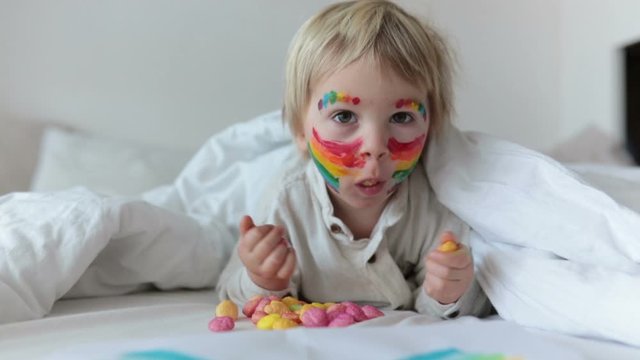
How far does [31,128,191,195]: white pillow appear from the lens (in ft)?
4.32

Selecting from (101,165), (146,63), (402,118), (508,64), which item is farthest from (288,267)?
(508,64)

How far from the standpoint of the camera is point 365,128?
819mm

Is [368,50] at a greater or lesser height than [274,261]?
greater

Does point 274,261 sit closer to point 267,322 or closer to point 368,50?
point 267,322

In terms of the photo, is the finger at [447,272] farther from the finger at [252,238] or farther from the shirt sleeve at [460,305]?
the finger at [252,238]

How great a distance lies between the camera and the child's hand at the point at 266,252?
817 millimetres

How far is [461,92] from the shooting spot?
73.4 inches

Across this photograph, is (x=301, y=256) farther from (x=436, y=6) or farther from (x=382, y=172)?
(x=436, y=6)

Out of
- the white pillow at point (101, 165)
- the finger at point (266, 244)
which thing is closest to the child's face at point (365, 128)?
the finger at point (266, 244)

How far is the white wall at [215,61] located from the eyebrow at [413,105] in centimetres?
83

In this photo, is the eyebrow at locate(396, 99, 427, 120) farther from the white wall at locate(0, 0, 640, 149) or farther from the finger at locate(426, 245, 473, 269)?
the white wall at locate(0, 0, 640, 149)

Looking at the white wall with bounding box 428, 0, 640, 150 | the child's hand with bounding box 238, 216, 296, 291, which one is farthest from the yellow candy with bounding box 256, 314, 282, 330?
the white wall with bounding box 428, 0, 640, 150

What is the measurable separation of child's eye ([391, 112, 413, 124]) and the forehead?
0.08 feet

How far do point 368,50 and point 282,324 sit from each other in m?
0.33
